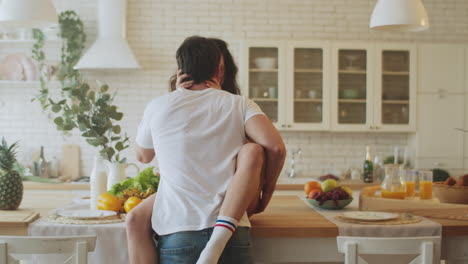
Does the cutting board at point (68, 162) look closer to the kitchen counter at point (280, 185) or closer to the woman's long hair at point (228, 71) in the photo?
the kitchen counter at point (280, 185)

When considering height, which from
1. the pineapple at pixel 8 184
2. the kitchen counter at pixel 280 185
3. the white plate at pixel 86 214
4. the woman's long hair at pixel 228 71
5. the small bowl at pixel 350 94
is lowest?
the kitchen counter at pixel 280 185

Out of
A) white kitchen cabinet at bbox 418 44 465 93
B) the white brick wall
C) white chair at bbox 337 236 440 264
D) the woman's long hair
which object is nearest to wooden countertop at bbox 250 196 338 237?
white chair at bbox 337 236 440 264

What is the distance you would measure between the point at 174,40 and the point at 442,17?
293cm

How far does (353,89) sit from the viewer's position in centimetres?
588

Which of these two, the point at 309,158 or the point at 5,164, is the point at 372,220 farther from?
the point at 309,158

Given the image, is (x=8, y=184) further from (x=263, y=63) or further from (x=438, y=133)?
(x=438, y=133)

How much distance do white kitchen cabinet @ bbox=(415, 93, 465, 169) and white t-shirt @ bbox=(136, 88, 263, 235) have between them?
13.7ft

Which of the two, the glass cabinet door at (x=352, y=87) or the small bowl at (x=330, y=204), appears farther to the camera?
the glass cabinet door at (x=352, y=87)

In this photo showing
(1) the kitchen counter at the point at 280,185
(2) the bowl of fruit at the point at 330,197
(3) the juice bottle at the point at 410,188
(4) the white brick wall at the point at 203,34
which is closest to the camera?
(2) the bowl of fruit at the point at 330,197

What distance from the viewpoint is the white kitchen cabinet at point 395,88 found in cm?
588

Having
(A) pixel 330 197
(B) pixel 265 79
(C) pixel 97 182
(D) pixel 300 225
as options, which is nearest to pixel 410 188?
(A) pixel 330 197

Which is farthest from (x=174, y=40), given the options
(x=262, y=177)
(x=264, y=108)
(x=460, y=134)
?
(x=262, y=177)

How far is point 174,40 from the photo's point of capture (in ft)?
19.9

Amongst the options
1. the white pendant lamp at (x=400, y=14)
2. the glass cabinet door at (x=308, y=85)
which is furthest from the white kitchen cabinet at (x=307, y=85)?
the white pendant lamp at (x=400, y=14)
